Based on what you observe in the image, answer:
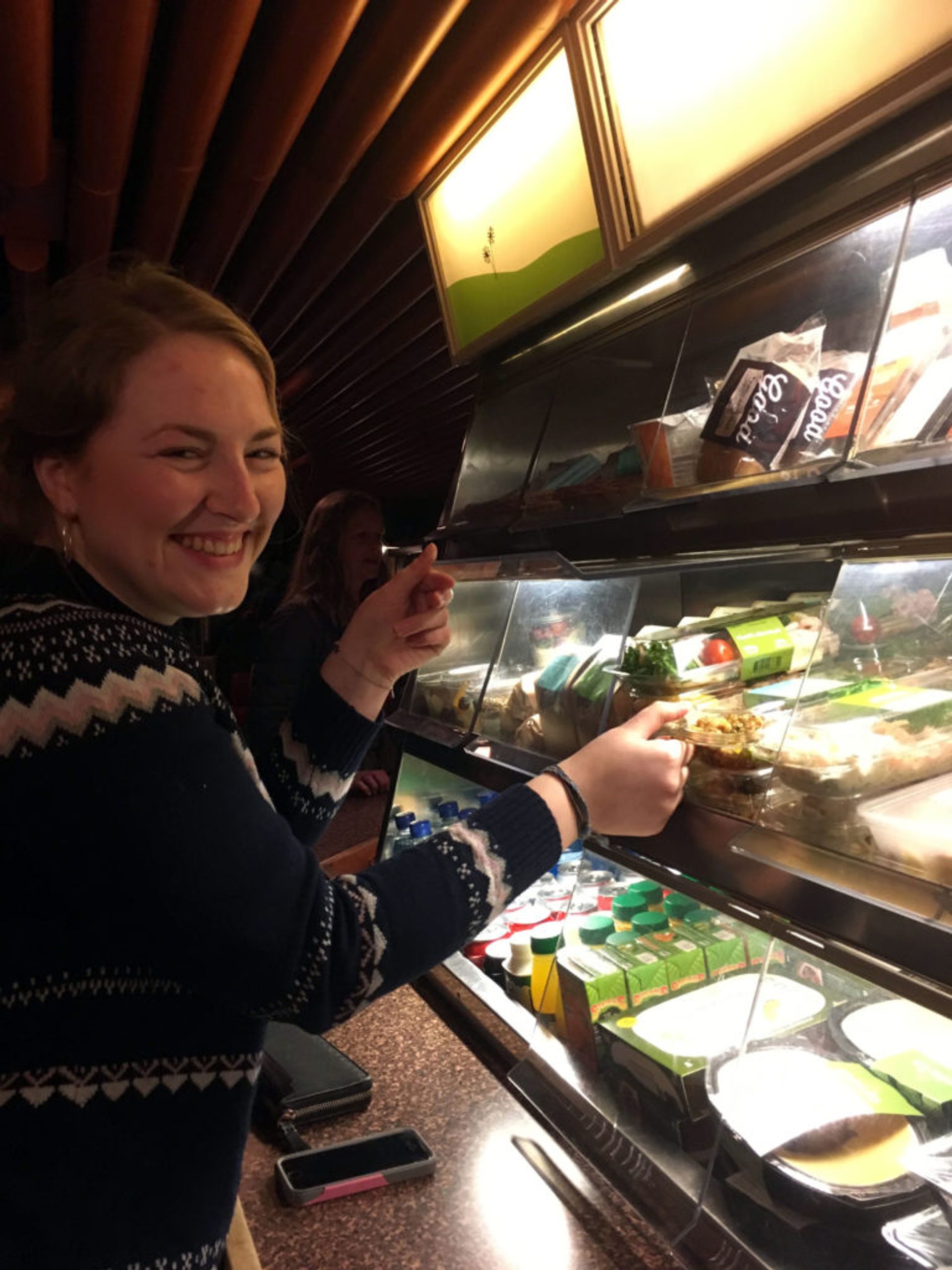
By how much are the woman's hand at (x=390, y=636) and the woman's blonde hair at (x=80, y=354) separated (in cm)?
42

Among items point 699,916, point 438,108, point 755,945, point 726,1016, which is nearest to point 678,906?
point 699,916

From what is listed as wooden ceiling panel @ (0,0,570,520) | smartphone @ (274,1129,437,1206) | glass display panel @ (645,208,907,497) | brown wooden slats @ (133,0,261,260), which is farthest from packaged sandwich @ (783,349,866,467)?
brown wooden slats @ (133,0,261,260)

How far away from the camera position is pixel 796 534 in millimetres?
1243

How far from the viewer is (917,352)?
1.17m

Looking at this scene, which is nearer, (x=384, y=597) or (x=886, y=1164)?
(x=886, y=1164)

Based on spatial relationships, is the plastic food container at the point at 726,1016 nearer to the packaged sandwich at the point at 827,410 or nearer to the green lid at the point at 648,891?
the green lid at the point at 648,891

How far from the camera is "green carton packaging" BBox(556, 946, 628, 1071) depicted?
1431 millimetres

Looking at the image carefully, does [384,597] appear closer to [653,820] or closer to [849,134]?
[653,820]

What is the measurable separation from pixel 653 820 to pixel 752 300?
1.03 m

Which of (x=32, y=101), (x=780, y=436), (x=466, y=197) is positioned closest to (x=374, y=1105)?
(x=780, y=436)

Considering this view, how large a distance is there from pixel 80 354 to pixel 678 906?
1276 millimetres

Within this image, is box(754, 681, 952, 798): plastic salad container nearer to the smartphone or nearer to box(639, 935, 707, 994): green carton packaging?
box(639, 935, 707, 994): green carton packaging

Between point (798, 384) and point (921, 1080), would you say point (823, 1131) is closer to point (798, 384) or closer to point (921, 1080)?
point (921, 1080)

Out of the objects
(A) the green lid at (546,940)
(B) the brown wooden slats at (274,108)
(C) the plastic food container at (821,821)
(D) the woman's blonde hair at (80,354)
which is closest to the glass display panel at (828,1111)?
(C) the plastic food container at (821,821)
